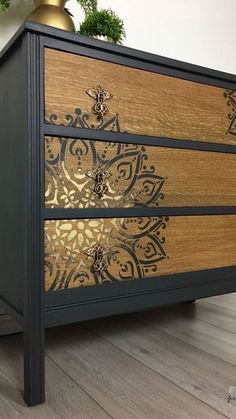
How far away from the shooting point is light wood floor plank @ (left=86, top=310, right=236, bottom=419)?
0.90 meters

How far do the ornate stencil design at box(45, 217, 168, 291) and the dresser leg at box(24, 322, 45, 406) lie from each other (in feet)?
0.34

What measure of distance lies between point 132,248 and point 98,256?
104mm

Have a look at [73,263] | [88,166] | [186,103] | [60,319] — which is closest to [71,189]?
[88,166]

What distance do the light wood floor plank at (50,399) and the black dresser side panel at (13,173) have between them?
18 cm

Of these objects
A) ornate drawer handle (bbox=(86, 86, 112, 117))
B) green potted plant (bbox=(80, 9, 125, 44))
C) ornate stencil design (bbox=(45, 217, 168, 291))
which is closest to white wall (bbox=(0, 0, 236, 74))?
green potted plant (bbox=(80, 9, 125, 44))

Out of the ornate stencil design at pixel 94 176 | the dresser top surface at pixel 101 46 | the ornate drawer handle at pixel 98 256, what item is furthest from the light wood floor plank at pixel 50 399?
the dresser top surface at pixel 101 46

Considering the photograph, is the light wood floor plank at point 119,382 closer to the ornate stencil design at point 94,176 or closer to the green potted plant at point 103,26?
the ornate stencil design at point 94,176

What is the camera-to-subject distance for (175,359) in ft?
3.56

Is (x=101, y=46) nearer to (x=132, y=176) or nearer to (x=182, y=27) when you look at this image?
(x=132, y=176)

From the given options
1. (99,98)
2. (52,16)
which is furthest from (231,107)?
(52,16)

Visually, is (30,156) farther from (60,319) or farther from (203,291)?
(203,291)

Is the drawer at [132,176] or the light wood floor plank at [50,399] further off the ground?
the drawer at [132,176]

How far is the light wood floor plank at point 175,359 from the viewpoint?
2.95 feet

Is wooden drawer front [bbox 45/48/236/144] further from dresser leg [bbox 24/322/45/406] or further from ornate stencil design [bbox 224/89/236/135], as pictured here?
dresser leg [bbox 24/322/45/406]
